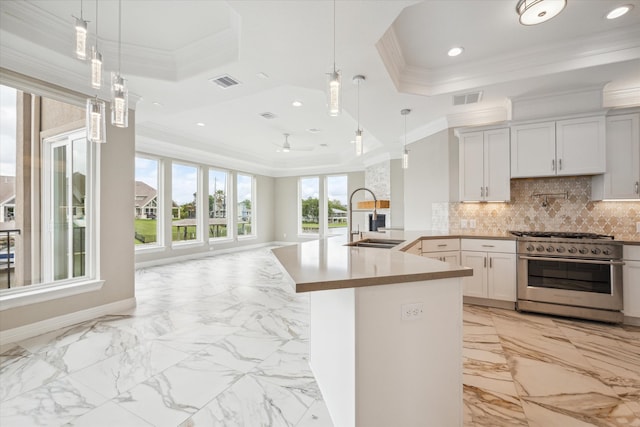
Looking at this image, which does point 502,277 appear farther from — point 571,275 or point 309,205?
point 309,205

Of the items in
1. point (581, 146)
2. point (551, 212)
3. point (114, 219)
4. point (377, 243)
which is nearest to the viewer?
point (377, 243)

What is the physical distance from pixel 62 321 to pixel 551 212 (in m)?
6.06

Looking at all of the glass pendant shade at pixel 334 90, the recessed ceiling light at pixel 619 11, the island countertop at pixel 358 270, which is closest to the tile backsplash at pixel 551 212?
the recessed ceiling light at pixel 619 11

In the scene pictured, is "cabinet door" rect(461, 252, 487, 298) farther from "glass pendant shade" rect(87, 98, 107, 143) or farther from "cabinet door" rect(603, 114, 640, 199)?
"glass pendant shade" rect(87, 98, 107, 143)

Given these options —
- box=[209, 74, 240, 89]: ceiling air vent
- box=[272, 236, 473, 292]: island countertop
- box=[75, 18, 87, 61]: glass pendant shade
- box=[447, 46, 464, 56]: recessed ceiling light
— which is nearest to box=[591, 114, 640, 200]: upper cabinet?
box=[447, 46, 464, 56]: recessed ceiling light

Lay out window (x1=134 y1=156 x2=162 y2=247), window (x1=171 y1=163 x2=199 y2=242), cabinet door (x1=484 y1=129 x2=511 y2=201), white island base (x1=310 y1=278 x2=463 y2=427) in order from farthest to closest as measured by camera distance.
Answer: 1. window (x1=171 y1=163 x2=199 y2=242)
2. window (x1=134 y1=156 x2=162 y2=247)
3. cabinet door (x1=484 y1=129 x2=511 y2=201)
4. white island base (x1=310 y1=278 x2=463 y2=427)

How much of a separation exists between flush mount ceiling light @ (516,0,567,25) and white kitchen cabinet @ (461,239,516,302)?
2379mm

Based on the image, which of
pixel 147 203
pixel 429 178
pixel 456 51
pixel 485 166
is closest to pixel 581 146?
pixel 485 166

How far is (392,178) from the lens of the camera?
732 centimetres

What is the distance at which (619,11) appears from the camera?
2.29 metres

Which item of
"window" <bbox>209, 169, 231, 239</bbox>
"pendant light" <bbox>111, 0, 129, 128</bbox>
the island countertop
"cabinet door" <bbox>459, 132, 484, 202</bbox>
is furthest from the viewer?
"window" <bbox>209, 169, 231, 239</bbox>

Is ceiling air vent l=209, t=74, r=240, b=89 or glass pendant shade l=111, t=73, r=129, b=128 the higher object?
ceiling air vent l=209, t=74, r=240, b=89

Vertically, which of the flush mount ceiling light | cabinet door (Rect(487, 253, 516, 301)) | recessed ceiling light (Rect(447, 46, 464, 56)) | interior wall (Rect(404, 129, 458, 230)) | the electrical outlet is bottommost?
cabinet door (Rect(487, 253, 516, 301))

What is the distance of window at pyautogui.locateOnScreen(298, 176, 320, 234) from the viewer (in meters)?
9.98
